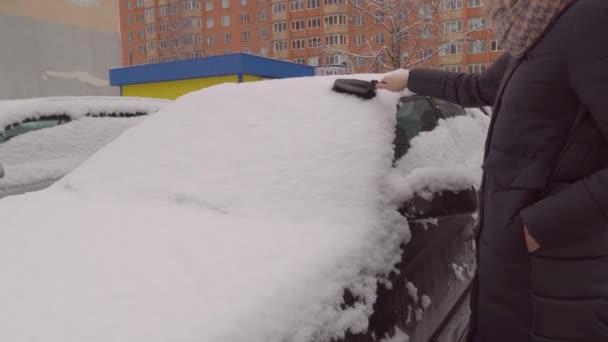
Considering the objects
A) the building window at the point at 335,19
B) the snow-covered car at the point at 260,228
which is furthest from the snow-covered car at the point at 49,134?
the building window at the point at 335,19

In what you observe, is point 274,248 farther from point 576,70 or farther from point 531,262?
point 576,70

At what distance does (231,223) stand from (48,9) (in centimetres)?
1806

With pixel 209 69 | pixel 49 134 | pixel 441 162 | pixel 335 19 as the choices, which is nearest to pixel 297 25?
pixel 335 19

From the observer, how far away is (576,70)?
1.19m

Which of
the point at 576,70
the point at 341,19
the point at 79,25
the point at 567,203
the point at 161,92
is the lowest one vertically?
the point at 567,203

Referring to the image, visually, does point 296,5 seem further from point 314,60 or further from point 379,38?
point 379,38

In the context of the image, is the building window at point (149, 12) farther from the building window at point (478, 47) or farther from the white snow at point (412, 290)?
the white snow at point (412, 290)

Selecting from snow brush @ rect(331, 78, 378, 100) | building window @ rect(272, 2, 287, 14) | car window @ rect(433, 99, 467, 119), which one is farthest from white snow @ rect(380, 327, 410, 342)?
building window @ rect(272, 2, 287, 14)

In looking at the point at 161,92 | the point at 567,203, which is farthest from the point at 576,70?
the point at 161,92

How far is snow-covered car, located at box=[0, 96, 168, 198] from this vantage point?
11.4 feet

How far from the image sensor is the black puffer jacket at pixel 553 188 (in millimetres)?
1188

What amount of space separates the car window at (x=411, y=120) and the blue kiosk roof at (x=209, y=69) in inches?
369

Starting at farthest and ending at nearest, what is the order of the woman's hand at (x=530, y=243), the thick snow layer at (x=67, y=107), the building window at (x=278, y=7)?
the building window at (x=278, y=7)
the thick snow layer at (x=67, y=107)
the woman's hand at (x=530, y=243)

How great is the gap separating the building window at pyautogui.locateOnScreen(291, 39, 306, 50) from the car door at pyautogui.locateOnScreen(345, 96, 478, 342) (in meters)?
43.1
